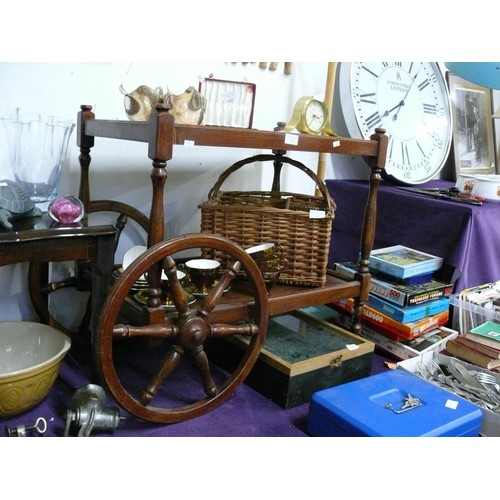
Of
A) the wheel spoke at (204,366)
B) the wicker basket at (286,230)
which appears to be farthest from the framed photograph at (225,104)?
the wheel spoke at (204,366)

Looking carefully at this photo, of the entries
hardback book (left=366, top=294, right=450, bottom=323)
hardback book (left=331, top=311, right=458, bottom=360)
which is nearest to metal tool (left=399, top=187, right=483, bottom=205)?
hardback book (left=366, top=294, right=450, bottom=323)

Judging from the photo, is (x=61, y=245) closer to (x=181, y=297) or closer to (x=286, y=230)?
(x=181, y=297)

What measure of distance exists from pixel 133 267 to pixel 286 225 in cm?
51

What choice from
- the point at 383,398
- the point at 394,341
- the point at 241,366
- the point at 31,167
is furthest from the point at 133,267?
the point at 394,341

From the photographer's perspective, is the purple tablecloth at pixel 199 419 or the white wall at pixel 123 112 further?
the white wall at pixel 123 112

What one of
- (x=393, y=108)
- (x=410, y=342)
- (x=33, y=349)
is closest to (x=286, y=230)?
(x=410, y=342)

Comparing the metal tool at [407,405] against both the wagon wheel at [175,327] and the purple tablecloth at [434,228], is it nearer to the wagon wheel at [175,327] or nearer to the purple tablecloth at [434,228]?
the wagon wheel at [175,327]

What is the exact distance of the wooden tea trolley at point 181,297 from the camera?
45.3 inches

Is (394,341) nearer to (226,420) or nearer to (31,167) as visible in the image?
(226,420)

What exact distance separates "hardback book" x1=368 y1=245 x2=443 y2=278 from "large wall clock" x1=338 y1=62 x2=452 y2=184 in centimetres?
36

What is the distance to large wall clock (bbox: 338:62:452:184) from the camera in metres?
2.07

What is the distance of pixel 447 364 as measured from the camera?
1.69 metres

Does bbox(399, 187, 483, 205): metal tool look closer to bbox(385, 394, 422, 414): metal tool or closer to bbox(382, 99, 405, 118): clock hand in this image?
bbox(382, 99, 405, 118): clock hand

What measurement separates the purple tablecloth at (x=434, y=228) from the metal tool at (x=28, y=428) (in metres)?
1.31
